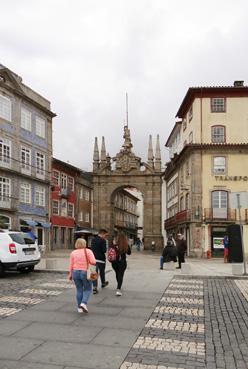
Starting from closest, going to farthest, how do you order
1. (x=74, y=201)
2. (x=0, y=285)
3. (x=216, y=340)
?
(x=216, y=340), (x=0, y=285), (x=74, y=201)

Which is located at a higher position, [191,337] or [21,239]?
[21,239]

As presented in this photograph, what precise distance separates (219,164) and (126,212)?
51.7 meters

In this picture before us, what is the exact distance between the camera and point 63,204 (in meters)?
51.3

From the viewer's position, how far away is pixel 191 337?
7.11m

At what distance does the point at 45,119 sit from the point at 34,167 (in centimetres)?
→ 500

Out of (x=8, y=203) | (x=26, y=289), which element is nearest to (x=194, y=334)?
(x=26, y=289)

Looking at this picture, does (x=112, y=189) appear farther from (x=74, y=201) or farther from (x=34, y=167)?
(x=34, y=167)

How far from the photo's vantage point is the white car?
1555cm

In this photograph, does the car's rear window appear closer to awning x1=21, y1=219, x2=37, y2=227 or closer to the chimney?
awning x1=21, y1=219, x2=37, y2=227

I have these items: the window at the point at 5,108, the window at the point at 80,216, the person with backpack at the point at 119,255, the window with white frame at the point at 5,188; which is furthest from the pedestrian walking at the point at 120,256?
the window at the point at 80,216

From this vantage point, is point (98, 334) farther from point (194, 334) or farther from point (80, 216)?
point (80, 216)

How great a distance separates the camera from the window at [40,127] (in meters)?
40.5

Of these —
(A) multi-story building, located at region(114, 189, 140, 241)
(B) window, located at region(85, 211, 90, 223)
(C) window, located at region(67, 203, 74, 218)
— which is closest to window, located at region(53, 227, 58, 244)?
(C) window, located at region(67, 203, 74, 218)

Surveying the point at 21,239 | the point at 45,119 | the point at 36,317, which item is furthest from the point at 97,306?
the point at 45,119
